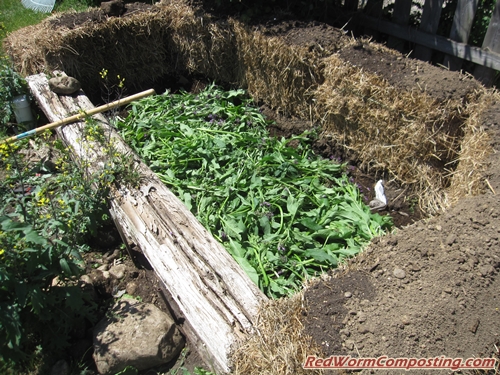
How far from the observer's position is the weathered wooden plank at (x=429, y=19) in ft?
15.6

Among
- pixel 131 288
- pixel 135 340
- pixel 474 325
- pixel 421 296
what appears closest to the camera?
pixel 474 325

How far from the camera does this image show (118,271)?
11.8 ft

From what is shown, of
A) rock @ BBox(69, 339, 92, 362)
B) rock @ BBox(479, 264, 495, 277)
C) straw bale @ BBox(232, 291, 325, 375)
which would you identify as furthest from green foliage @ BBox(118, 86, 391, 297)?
rock @ BBox(69, 339, 92, 362)

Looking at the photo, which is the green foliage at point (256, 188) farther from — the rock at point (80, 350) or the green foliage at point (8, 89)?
the green foliage at point (8, 89)

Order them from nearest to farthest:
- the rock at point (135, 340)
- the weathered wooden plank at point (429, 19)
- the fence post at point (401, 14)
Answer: the rock at point (135, 340) < the weathered wooden plank at point (429, 19) < the fence post at point (401, 14)

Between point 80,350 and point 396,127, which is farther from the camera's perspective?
point 396,127

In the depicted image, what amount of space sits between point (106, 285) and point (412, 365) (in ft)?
7.62

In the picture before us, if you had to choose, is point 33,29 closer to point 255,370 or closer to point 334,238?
point 334,238

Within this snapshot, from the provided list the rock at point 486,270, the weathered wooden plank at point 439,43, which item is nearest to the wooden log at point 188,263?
the rock at point 486,270

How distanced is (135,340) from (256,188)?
164 cm

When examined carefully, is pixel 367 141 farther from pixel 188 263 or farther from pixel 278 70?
pixel 188 263

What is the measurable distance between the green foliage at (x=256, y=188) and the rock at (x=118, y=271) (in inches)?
28.8

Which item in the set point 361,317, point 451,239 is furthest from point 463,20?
point 361,317

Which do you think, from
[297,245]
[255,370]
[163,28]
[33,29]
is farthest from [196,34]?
[255,370]
